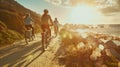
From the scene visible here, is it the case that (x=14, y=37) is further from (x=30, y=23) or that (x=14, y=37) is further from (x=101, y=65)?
(x=101, y=65)

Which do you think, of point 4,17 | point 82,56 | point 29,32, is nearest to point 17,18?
point 4,17

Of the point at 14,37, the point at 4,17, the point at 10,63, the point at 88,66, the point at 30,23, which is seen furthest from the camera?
the point at 4,17

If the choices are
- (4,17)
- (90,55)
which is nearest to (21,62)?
(90,55)

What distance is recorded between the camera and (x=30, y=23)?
75.2 feet

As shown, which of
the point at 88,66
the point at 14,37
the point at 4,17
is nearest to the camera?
the point at 88,66

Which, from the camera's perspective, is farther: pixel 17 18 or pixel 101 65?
Answer: pixel 17 18

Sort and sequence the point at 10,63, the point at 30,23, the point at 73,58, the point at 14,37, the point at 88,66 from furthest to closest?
the point at 14,37 → the point at 30,23 → the point at 73,58 → the point at 10,63 → the point at 88,66

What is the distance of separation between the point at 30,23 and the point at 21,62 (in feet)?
32.1

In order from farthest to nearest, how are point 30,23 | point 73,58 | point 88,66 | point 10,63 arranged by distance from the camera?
1. point 30,23
2. point 73,58
3. point 10,63
4. point 88,66

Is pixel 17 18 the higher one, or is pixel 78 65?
pixel 17 18

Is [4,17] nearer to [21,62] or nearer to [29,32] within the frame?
[29,32]

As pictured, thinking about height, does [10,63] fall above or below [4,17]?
below

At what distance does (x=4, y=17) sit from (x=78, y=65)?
77.5 feet

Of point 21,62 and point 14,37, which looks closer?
point 21,62
